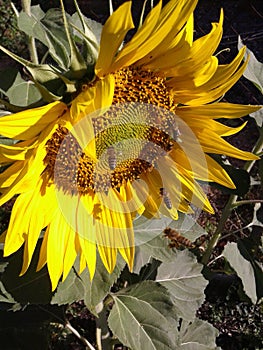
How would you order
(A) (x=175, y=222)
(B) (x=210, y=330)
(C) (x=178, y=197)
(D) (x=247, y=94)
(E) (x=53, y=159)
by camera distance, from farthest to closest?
(D) (x=247, y=94) < (B) (x=210, y=330) < (A) (x=175, y=222) < (C) (x=178, y=197) < (E) (x=53, y=159)

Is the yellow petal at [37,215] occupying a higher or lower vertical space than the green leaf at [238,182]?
higher

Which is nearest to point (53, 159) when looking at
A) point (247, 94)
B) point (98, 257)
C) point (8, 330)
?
point (98, 257)

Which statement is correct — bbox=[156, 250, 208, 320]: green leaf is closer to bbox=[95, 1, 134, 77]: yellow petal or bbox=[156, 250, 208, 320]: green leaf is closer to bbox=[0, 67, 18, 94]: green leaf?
bbox=[0, 67, 18, 94]: green leaf

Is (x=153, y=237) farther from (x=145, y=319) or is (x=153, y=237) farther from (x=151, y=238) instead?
(x=145, y=319)

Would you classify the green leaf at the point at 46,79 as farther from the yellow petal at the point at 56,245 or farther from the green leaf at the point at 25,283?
the green leaf at the point at 25,283

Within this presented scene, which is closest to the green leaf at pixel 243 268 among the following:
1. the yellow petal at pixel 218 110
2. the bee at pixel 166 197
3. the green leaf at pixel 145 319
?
the green leaf at pixel 145 319

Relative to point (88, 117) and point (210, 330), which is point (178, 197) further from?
point (210, 330)
